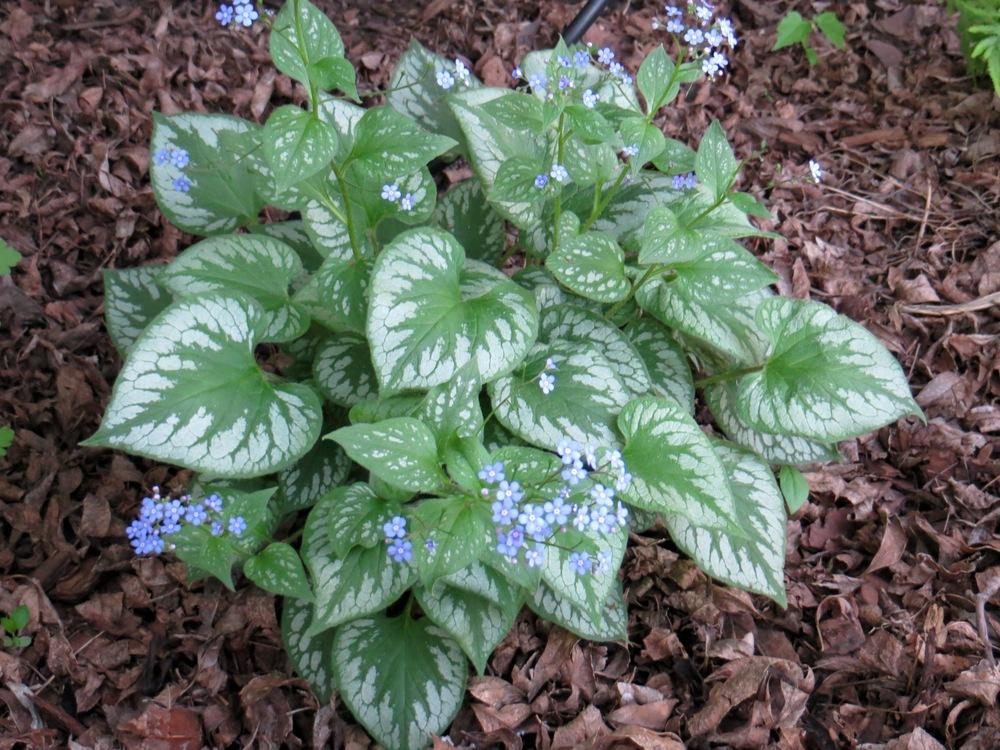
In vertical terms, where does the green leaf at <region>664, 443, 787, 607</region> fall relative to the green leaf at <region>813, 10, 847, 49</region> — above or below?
below

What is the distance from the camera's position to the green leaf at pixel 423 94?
2.73 metres

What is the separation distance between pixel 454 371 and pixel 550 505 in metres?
0.49

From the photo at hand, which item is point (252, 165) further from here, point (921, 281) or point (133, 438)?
point (921, 281)

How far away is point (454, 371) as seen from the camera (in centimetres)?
204

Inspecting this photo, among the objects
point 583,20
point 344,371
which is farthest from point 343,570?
point 583,20

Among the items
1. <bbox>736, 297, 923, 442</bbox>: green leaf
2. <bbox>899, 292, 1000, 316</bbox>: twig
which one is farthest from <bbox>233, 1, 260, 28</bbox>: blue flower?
<bbox>899, 292, 1000, 316</bbox>: twig

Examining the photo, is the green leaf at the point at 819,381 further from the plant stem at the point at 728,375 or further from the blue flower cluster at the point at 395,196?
the blue flower cluster at the point at 395,196

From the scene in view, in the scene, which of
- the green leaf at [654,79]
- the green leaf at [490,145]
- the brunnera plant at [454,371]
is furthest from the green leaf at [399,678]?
the green leaf at [654,79]

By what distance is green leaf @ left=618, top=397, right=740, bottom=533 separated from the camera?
2.07 m

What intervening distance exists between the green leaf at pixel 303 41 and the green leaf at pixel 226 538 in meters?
Result: 0.97

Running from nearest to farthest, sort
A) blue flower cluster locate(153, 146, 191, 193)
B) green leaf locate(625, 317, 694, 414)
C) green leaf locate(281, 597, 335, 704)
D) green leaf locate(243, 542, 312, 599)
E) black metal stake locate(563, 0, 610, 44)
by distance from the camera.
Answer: green leaf locate(243, 542, 312, 599), blue flower cluster locate(153, 146, 191, 193), green leaf locate(281, 597, 335, 704), green leaf locate(625, 317, 694, 414), black metal stake locate(563, 0, 610, 44)

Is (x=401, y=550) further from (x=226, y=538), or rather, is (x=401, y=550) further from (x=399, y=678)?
(x=399, y=678)

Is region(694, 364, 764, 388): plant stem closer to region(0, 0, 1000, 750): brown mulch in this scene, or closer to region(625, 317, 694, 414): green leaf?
region(625, 317, 694, 414): green leaf

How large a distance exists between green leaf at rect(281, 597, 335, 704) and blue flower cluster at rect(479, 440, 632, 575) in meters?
0.82
